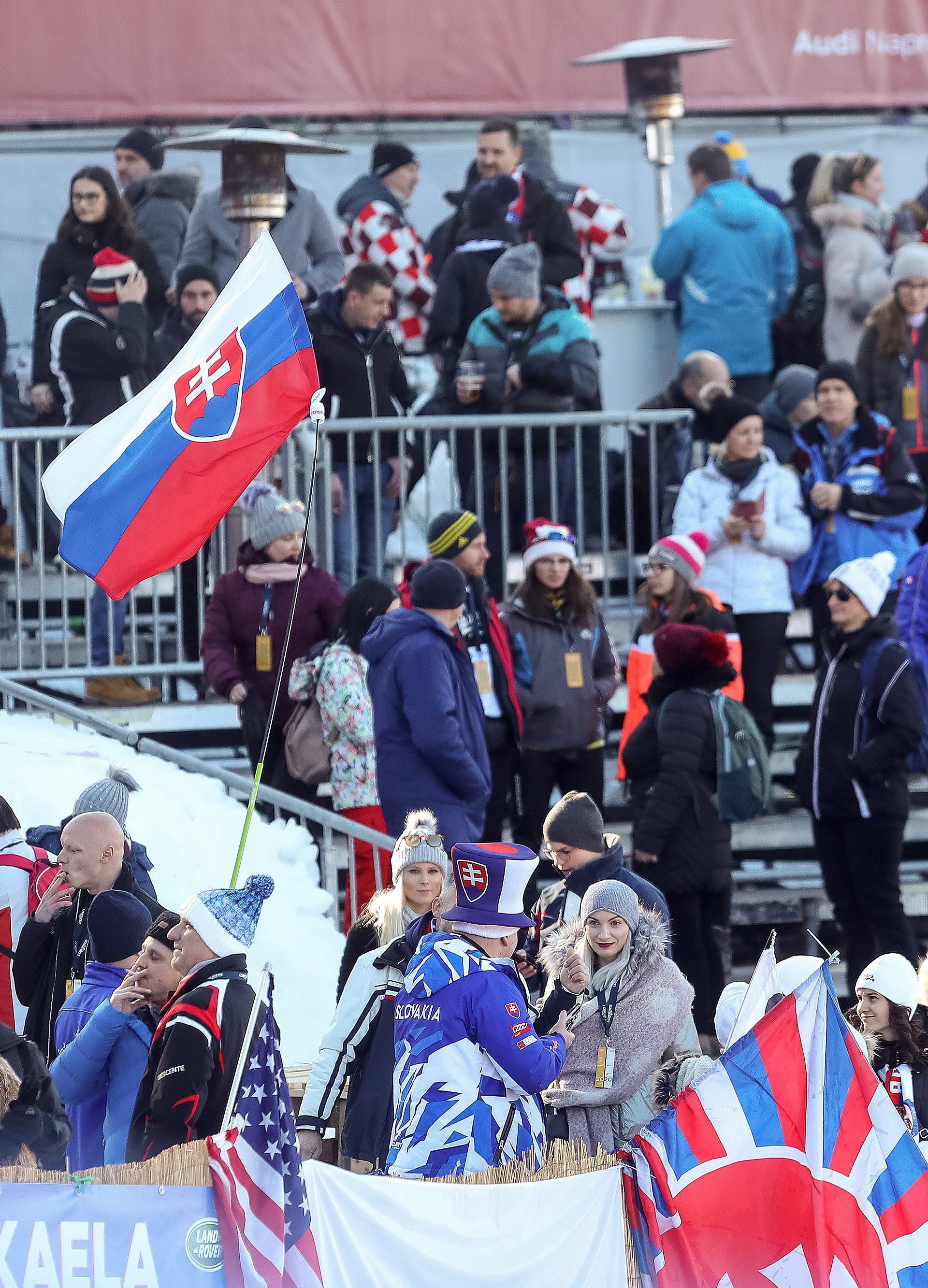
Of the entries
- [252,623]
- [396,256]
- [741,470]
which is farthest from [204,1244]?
[396,256]

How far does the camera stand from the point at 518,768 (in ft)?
29.9

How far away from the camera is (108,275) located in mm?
10758

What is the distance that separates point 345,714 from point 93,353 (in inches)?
121

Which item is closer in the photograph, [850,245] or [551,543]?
[551,543]

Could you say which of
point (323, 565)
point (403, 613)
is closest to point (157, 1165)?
point (403, 613)

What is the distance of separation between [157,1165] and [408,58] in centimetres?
1271

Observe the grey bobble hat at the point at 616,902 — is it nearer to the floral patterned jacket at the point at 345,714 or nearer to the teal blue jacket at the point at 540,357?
the floral patterned jacket at the point at 345,714

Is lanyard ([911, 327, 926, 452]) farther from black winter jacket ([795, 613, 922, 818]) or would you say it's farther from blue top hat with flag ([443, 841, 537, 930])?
blue top hat with flag ([443, 841, 537, 930])

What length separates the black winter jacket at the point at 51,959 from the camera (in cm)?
611

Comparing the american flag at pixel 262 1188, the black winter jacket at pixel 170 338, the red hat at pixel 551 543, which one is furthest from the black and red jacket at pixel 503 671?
the american flag at pixel 262 1188

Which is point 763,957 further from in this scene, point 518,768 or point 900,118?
point 900,118

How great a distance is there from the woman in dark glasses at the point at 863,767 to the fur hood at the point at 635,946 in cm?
251

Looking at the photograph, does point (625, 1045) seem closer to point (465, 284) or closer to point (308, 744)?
point (308, 744)

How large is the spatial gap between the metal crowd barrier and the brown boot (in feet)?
0.33
